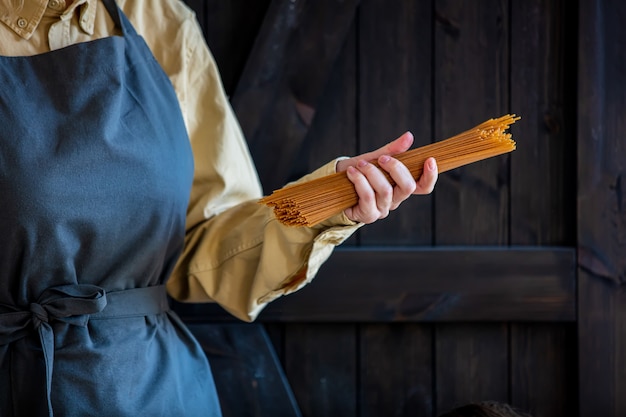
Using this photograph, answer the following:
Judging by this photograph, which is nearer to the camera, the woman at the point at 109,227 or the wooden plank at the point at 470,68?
the woman at the point at 109,227

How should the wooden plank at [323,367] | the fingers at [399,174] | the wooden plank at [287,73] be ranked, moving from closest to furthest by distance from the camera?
the fingers at [399,174] < the wooden plank at [287,73] < the wooden plank at [323,367]

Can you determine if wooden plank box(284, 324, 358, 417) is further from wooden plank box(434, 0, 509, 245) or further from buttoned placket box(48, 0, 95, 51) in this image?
buttoned placket box(48, 0, 95, 51)

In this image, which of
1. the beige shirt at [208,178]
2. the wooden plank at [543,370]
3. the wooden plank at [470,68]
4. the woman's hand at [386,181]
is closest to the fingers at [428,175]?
the woman's hand at [386,181]

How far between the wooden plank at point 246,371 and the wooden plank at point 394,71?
48 cm

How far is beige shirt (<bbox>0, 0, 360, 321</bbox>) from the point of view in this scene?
3.48 feet

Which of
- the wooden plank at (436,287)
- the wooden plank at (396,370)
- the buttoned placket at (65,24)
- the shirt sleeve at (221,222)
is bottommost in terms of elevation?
the wooden plank at (396,370)

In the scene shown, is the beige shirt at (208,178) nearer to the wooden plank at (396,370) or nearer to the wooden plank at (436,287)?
the wooden plank at (436,287)

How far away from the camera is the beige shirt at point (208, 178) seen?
106 cm

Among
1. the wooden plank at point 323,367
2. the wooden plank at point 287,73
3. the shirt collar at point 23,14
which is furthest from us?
the wooden plank at point 323,367

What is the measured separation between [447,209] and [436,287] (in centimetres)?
18

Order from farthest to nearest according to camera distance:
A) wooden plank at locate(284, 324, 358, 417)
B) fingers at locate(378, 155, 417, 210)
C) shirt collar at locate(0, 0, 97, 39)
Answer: wooden plank at locate(284, 324, 358, 417), shirt collar at locate(0, 0, 97, 39), fingers at locate(378, 155, 417, 210)

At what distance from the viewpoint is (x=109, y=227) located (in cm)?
102

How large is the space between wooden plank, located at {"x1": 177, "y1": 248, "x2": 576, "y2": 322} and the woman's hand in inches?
24.4

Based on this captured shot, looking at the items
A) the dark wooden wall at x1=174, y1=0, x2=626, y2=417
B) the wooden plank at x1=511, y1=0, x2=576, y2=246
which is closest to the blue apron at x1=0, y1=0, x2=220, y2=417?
the dark wooden wall at x1=174, y1=0, x2=626, y2=417
